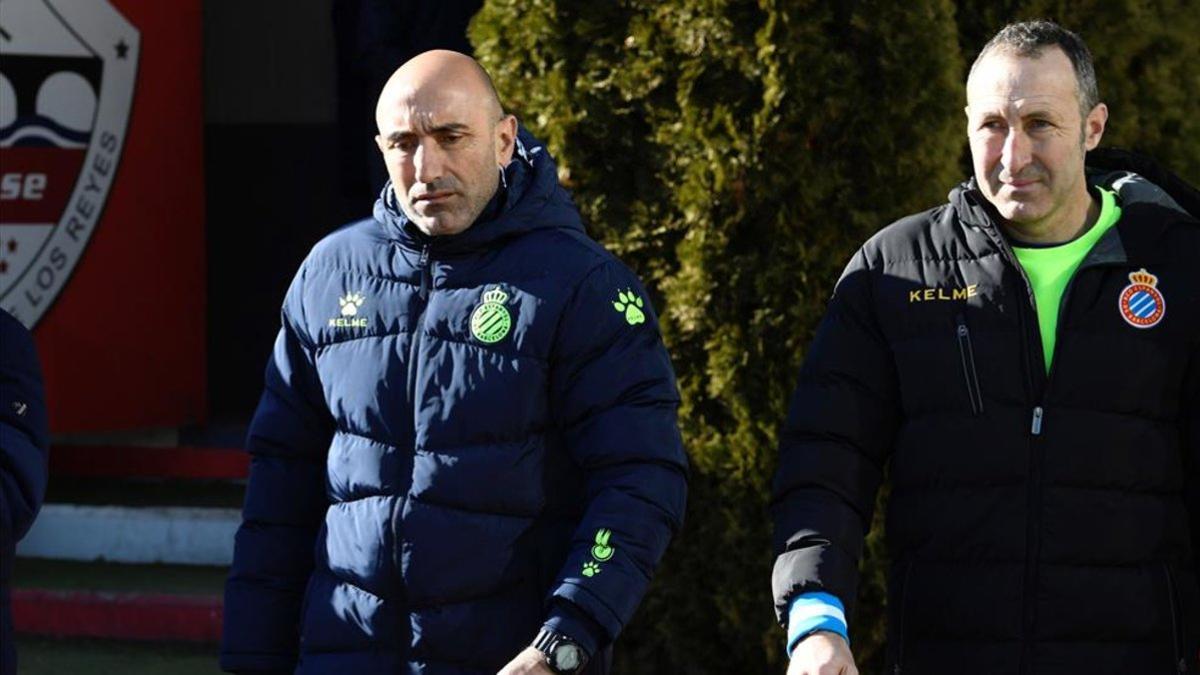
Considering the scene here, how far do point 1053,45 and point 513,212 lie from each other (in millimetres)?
966

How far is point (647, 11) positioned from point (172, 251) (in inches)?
144

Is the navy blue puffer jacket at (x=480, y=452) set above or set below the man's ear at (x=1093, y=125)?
below

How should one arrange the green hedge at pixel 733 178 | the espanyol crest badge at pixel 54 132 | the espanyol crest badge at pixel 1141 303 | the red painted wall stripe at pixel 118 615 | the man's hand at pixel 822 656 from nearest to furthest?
the man's hand at pixel 822 656
the espanyol crest badge at pixel 1141 303
the green hedge at pixel 733 178
the red painted wall stripe at pixel 118 615
the espanyol crest badge at pixel 54 132

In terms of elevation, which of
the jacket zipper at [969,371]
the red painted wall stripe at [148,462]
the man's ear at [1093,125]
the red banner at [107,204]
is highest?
the man's ear at [1093,125]

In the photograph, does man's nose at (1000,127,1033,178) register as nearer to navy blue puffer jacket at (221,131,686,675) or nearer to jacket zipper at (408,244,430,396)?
navy blue puffer jacket at (221,131,686,675)

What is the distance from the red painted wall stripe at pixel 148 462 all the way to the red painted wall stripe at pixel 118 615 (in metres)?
1.25

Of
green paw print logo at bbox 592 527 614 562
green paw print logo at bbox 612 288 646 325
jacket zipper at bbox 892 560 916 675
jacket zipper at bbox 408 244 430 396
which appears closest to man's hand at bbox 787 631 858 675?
jacket zipper at bbox 892 560 916 675

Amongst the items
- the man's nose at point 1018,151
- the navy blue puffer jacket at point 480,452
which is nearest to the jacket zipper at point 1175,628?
the man's nose at point 1018,151

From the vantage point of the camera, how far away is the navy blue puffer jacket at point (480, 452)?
3.59 m

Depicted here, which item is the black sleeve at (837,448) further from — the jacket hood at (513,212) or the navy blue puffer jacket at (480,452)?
the jacket hood at (513,212)

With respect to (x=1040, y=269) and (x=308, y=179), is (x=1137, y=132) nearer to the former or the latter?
(x=1040, y=269)

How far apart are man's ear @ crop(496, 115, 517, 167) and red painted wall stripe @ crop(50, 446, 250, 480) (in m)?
4.72

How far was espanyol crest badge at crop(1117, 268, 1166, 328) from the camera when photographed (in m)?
3.52

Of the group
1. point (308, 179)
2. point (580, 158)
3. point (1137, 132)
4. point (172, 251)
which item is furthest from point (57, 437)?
point (1137, 132)
